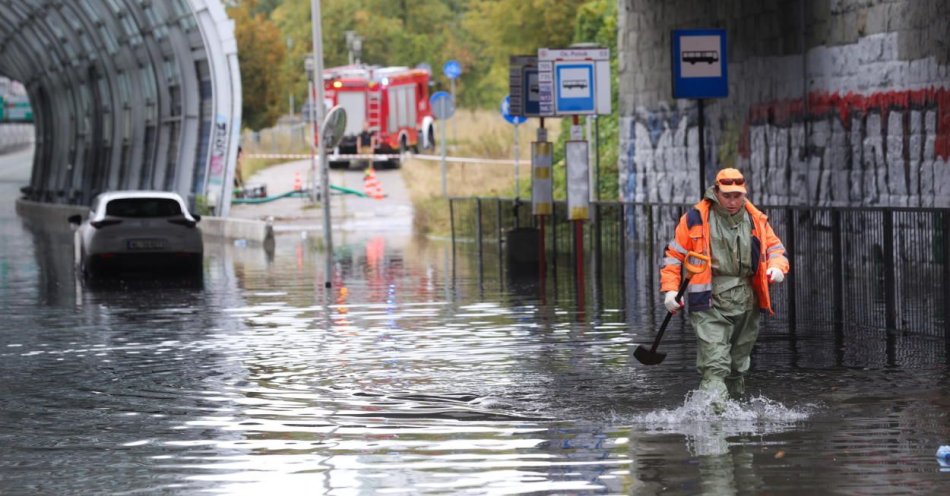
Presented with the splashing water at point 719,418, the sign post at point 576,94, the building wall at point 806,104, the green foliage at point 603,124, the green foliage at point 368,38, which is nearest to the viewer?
the splashing water at point 719,418

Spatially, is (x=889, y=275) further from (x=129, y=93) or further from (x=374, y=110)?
(x=374, y=110)

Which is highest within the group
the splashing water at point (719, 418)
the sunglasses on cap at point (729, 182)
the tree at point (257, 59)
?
the tree at point (257, 59)

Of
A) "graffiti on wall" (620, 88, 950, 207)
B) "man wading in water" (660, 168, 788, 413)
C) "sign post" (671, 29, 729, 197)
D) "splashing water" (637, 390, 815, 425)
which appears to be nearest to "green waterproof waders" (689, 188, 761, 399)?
"man wading in water" (660, 168, 788, 413)

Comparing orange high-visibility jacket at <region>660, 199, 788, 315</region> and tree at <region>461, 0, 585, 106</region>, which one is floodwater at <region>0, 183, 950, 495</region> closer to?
orange high-visibility jacket at <region>660, 199, 788, 315</region>

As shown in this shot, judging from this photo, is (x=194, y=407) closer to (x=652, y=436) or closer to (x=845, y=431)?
(x=652, y=436)

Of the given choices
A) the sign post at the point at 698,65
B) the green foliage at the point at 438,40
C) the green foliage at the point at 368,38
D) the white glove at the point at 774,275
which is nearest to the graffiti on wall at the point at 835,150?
the sign post at the point at 698,65

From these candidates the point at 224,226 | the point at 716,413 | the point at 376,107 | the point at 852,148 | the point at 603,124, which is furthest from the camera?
the point at 376,107

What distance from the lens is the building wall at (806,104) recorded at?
857 inches

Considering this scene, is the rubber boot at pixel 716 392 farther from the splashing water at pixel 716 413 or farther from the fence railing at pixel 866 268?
the fence railing at pixel 866 268

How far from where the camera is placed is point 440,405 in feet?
41.5

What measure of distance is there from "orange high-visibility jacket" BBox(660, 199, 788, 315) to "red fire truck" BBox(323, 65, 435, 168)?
5800 cm

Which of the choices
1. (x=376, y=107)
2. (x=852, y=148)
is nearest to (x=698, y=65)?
(x=852, y=148)

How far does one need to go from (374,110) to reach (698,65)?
51.2 metres

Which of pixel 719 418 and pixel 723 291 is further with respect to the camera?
pixel 723 291
